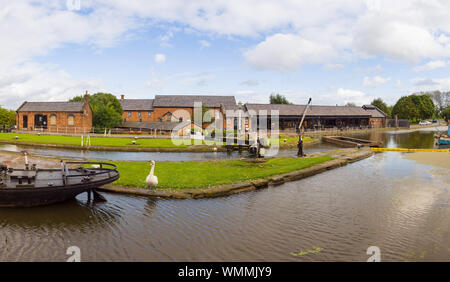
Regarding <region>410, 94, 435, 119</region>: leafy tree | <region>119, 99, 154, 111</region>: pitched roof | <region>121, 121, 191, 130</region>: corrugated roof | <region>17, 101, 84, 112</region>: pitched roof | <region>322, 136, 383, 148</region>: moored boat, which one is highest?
<region>410, 94, 435, 119</region>: leafy tree

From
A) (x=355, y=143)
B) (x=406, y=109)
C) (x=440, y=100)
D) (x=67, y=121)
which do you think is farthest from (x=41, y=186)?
(x=440, y=100)

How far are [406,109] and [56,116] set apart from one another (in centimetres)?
10738

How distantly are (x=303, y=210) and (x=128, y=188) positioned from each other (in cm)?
731

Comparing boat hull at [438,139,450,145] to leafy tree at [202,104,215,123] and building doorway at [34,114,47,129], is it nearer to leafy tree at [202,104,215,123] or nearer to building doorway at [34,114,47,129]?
leafy tree at [202,104,215,123]

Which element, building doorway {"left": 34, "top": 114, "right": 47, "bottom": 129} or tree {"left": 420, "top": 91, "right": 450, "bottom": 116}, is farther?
tree {"left": 420, "top": 91, "right": 450, "bottom": 116}

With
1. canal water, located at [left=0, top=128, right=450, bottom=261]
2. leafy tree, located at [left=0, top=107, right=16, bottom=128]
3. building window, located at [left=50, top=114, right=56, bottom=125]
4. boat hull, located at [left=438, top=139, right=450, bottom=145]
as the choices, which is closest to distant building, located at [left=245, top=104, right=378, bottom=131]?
boat hull, located at [left=438, top=139, right=450, bottom=145]

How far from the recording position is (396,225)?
29.9ft

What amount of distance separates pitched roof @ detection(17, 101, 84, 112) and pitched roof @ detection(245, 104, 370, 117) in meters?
33.7

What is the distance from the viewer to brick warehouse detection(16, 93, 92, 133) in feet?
170

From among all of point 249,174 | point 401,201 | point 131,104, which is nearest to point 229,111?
point 131,104

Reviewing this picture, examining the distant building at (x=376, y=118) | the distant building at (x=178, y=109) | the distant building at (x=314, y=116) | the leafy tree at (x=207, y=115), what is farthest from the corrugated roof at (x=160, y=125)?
the distant building at (x=376, y=118)

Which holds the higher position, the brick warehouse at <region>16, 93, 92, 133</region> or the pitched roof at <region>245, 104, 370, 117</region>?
the pitched roof at <region>245, 104, 370, 117</region>

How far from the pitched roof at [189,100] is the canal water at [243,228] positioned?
2186 inches
